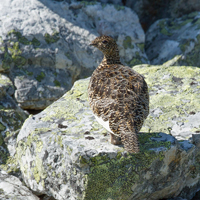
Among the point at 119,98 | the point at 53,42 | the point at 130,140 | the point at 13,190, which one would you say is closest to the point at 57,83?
the point at 53,42

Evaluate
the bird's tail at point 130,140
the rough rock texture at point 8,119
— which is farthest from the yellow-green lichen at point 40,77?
the bird's tail at point 130,140

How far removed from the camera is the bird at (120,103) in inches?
165

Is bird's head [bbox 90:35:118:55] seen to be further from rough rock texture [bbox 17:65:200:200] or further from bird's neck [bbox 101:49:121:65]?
rough rock texture [bbox 17:65:200:200]

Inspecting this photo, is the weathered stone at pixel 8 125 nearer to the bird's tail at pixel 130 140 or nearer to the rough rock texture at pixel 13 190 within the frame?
the rough rock texture at pixel 13 190

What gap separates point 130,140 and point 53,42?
219 inches

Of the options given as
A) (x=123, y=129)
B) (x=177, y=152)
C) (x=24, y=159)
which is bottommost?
(x=24, y=159)

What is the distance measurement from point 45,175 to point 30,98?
11.9 ft

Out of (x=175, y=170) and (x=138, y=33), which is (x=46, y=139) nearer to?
(x=175, y=170)

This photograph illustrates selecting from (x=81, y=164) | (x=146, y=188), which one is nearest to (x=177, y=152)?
(x=146, y=188)

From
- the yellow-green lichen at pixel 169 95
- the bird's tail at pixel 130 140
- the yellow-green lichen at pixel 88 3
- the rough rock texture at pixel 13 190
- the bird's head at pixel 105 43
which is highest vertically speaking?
the yellow-green lichen at pixel 88 3

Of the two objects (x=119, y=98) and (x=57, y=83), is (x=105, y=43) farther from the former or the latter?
(x=57, y=83)

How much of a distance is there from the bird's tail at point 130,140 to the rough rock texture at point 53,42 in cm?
472

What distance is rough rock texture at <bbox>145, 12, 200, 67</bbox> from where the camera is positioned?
390 inches

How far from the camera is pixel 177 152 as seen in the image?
4.93 meters
